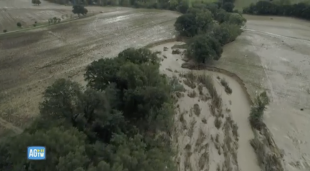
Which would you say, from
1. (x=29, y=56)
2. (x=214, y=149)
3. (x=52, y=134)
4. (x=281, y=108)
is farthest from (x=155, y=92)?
(x=29, y=56)

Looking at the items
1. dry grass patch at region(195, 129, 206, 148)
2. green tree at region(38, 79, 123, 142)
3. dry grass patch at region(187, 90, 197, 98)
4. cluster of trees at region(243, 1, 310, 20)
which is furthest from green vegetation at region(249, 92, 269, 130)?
cluster of trees at region(243, 1, 310, 20)

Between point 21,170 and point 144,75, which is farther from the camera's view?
point 144,75

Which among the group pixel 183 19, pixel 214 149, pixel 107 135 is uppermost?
pixel 183 19

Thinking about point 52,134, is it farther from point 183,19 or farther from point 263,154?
point 183,19

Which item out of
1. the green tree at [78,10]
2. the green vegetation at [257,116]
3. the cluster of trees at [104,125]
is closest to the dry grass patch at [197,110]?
the cluster of trees at [104,125]

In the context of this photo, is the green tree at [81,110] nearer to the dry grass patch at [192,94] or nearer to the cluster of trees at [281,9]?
the dry grass patch at [192,94]

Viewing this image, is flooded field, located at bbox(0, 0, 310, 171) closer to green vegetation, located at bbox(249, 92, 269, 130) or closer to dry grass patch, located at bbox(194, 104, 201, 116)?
dry grass patch, located at bbox(194, 104, 201, 116)

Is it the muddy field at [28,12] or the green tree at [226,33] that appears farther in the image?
the muddy field at [28,12]
